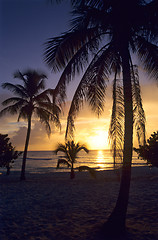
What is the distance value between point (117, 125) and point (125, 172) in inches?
54.5

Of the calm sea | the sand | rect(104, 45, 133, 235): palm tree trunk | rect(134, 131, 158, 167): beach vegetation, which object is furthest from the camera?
the calm sea

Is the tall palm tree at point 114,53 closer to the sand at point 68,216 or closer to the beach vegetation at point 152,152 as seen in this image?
the sand at point 68,216

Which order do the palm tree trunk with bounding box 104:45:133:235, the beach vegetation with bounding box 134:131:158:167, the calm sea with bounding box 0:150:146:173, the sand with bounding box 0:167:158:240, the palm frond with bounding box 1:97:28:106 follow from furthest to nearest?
the calm sea with bounding box 0:150:146:173 → the palm frond with bounding box 1:97:28:106 → the beach vegetation with bounding box 134:131:158:167 → the palm tree trunk with bounding box 104:45:133:235 → the sand with bounding box 0:167:158:240

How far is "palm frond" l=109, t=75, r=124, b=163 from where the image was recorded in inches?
→ 217

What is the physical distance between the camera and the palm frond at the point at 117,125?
550cm

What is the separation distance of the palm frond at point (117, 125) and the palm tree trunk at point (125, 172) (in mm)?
287

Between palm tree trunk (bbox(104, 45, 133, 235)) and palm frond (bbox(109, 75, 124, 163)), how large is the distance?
0.94 ft

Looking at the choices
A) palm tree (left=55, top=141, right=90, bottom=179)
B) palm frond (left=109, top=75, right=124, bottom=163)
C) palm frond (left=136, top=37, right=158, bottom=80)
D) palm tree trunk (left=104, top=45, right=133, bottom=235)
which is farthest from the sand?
palm tree (left=55, top=141, right=90, bottom=179)

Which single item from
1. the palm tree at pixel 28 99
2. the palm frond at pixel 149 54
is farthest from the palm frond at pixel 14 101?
the palm frond at pixel 149 54

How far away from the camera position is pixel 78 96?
217 inches

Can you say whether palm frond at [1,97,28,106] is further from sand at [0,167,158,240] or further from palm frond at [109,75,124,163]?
palm frond at [109,75,124,163]

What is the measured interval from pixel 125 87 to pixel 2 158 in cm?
1139

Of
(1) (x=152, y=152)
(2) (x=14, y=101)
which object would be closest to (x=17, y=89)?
(2) (x=14, y=101)

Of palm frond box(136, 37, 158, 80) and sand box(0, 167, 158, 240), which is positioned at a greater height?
palm frond box(136, 37, 158, 80)
